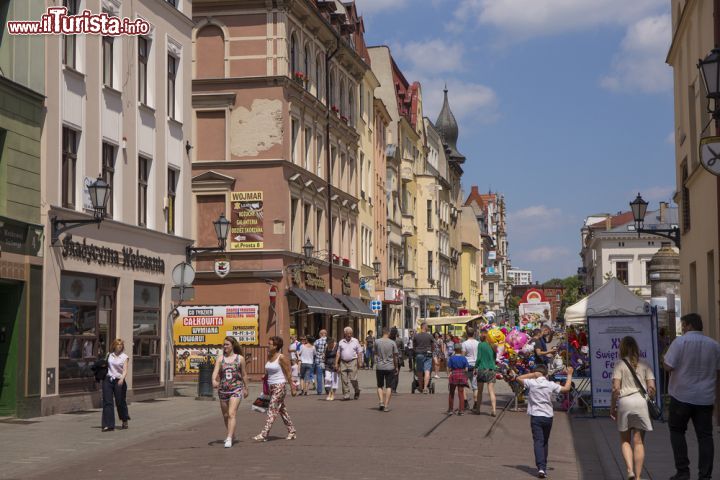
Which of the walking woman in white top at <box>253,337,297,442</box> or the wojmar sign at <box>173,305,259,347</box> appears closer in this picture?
the walking woman in white top at <box>253,337,297,442</box>

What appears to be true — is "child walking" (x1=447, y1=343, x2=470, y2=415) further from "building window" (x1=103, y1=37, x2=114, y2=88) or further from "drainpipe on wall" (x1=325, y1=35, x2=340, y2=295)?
"drainpipe on wall" (x1=325, y1=35, x2=340, y2=295)

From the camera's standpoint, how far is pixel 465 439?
18.5 m

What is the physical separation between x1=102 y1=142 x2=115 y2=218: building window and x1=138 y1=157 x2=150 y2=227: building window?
171cm

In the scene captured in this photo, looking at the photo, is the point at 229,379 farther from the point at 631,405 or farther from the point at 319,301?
the point at 319,301

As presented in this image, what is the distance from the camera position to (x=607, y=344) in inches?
916

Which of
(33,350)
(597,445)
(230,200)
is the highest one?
(230,200)

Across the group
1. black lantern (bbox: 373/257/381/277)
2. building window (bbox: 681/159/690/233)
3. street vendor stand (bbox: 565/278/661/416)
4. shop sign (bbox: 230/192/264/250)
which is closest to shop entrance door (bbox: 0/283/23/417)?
street vendor stand (bbox: 565/278/661/416)

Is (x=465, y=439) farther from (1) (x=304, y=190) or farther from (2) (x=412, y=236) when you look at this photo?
(2) (x=412, y=236)

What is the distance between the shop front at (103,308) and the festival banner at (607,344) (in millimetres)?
10796

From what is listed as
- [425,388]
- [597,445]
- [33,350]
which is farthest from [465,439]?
[425,388]

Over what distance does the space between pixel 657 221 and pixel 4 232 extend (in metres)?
102

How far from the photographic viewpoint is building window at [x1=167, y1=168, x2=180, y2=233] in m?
31.6

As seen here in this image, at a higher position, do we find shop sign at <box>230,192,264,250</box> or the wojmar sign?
shop sign at <box>230,192,264,250</box>

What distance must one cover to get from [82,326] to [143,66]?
303 inches
